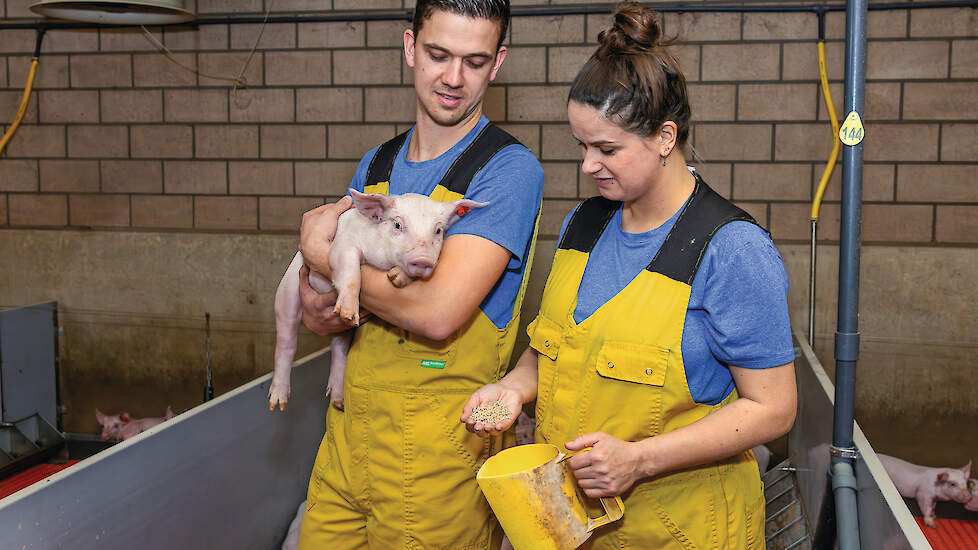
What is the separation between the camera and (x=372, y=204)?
1.76 metres

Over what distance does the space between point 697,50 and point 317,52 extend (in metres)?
2.37

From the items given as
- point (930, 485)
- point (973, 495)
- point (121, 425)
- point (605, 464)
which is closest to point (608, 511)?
point (605, 464)

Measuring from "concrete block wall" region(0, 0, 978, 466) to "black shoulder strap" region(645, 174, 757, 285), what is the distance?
2601mm

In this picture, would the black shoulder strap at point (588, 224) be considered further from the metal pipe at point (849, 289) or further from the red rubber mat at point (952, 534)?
the red rubber mat at point (952, 534)

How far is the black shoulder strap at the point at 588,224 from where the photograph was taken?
1601 millimetres

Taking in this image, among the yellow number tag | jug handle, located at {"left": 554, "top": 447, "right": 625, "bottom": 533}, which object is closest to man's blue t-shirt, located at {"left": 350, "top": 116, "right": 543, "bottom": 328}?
jug handle, located at {"left": 554, "top": 447, "right": 625, "bottom": 533}

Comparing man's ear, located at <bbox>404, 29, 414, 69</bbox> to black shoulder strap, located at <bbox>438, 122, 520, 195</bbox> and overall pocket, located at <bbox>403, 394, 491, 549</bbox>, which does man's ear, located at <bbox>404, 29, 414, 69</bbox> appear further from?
overall pocket, located at <bbox>403, 394, 491, 549</bbox>

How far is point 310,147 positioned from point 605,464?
4097 mm

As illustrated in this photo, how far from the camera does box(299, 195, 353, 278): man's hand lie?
1788 millimetres

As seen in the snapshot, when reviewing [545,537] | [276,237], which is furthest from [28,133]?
[545,537]

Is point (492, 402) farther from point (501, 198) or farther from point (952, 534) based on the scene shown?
point (952, 534)

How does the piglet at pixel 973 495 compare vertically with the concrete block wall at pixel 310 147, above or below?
below

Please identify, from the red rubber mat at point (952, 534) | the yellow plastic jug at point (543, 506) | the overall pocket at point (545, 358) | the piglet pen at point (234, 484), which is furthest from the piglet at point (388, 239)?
the red rubber mat at point (952, 534)

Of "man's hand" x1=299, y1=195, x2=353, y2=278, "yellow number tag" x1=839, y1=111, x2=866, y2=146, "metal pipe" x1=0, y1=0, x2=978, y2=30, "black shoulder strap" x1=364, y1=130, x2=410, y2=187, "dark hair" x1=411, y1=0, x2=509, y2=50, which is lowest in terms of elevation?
"man's hand" x1=299, y1=195, x2=353, y2=278
